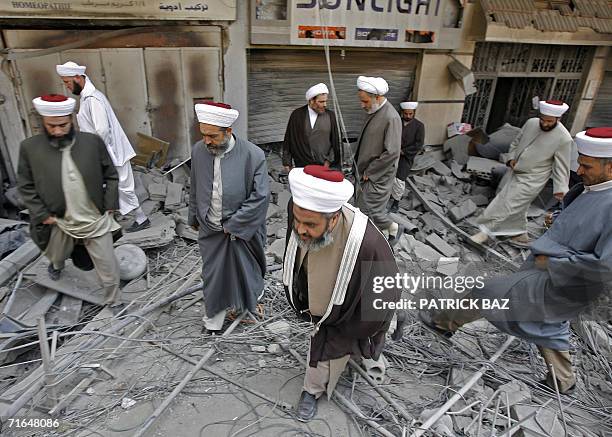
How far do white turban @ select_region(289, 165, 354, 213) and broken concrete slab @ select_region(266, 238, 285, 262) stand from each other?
2699 millimetres

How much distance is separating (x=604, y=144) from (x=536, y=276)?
3.10 ft

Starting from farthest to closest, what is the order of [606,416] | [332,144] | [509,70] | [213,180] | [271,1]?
[509,70] → [271,1] → [332,144] → [213,180] → [606,416]

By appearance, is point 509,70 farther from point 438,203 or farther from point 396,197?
point 396,197

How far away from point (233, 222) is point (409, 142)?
400 centimetres

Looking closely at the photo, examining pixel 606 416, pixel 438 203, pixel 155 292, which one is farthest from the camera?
pixel 438 203

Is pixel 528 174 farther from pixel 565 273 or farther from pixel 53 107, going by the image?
pixel 53 107

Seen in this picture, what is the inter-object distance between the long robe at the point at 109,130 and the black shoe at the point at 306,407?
280 cm

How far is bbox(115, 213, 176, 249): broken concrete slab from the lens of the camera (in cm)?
466

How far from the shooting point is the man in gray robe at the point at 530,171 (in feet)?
16.2

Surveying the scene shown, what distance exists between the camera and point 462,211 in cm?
683

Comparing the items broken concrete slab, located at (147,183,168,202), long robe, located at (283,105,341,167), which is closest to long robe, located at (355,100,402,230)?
long robe, located at (283,105,341,167)

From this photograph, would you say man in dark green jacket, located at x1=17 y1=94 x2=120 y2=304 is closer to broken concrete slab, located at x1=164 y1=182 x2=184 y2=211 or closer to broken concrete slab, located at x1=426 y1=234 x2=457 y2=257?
broken concrete slab, located at x1=164 y1=182 x2=184 y2=211

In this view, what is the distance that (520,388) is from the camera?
2.99 metres

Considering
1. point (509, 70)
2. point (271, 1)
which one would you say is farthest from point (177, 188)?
point (509, 70)
